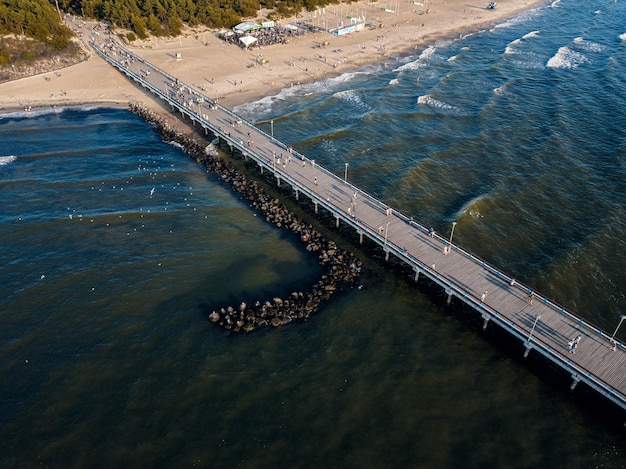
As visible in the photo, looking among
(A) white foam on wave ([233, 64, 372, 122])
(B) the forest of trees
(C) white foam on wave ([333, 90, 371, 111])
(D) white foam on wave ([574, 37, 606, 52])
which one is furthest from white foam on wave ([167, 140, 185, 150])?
(D) white foam on wave ([574, 37, 606, 52])

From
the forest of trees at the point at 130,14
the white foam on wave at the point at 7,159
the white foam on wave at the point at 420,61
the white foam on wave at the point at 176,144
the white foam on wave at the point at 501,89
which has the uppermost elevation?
the forest of trees at the point at 130,14

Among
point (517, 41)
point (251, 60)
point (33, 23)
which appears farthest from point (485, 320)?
point (33, 23)

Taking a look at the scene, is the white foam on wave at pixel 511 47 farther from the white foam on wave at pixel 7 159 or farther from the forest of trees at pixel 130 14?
the white foam on wave at pixel 7 159

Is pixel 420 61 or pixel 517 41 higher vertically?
pixel 517 41

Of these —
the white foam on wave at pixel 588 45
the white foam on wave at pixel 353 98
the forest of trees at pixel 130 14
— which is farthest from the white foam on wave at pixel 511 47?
the forest of trees at pixel 130 14

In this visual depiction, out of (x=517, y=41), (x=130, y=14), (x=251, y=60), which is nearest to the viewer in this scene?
(x=251, y=60)

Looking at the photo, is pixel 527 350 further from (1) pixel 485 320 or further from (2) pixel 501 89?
(2) pixel 501 89
